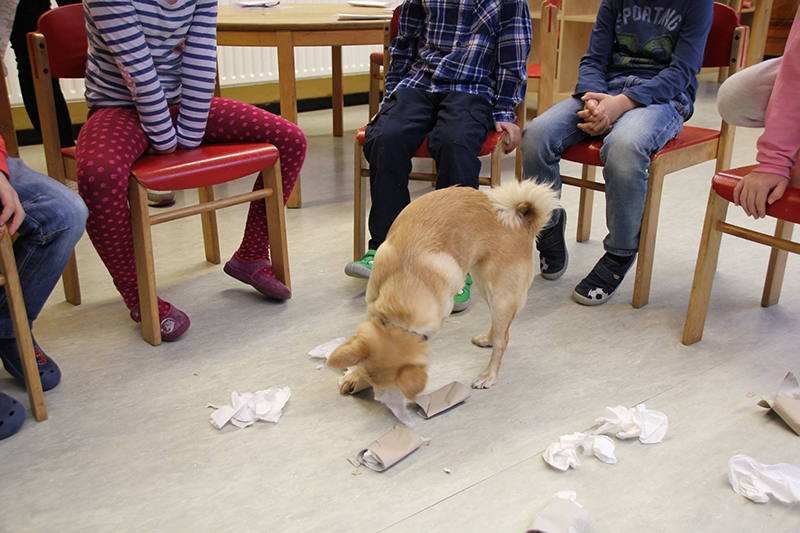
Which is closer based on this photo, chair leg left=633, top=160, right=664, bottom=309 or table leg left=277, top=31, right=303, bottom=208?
chair leg left=633, top=160, right=664, bottom=309

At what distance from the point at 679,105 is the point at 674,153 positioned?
0.23m

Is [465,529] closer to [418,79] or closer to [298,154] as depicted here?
[298,154]

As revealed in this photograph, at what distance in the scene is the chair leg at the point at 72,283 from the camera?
7.04ft

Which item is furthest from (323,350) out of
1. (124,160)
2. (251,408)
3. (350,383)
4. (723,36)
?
(723,36)

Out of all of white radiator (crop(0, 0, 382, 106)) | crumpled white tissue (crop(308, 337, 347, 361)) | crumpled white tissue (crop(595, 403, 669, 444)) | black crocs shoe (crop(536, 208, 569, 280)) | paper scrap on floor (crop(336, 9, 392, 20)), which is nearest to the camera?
crumpled white tissue (crop(595, 403, 669, 444))

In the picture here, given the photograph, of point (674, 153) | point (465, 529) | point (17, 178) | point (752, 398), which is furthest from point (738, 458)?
point (17, 178)

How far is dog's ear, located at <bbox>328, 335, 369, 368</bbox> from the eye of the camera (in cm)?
144

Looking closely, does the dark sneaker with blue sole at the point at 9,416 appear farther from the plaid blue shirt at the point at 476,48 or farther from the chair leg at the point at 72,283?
the plaid blue shirt at the point at 476,48

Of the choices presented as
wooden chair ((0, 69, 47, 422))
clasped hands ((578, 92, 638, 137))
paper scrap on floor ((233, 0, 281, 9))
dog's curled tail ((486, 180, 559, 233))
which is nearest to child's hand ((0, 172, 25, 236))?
wooden chair ((0, 69, 47, 422))

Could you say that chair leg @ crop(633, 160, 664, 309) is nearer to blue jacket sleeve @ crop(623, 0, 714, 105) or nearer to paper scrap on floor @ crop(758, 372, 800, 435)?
blue jacket sleeve @ crop(623, 0, 714, 105)

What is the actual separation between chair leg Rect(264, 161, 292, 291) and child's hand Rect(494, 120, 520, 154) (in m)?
0.78

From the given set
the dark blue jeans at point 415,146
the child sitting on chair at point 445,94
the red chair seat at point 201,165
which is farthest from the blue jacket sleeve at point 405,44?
the red chair seat at point 201,165

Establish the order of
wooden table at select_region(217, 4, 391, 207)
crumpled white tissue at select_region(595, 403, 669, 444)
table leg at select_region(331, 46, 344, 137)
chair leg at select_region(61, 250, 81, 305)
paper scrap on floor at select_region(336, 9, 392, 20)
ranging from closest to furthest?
1. crumpled white tissue at select_region(595, 403, 669, 444)
2. chair leg at select_region(61, 250, 81, 305)
3. wooden table at select_region(217, 4, 391, 207)
4. paper scrap on floor at select_region(336, 9, 392, 20)
5. table leg at select_region(331, 46, 344, 137)

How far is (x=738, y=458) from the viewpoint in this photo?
4.76 feet
